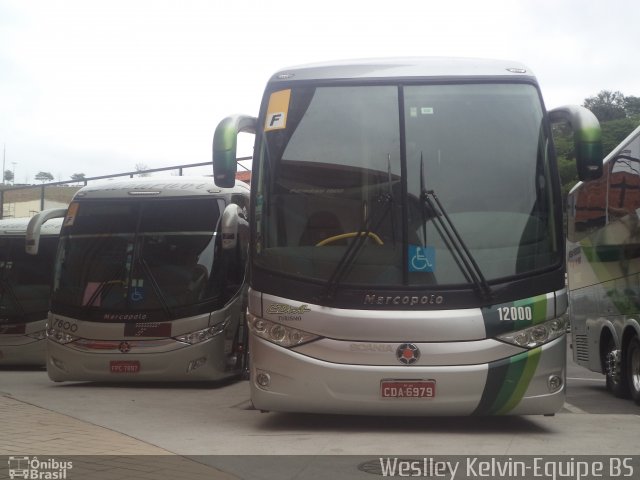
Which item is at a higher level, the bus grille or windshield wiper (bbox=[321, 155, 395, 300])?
windshield wiper (bbox=[321, 155, 395, 300])

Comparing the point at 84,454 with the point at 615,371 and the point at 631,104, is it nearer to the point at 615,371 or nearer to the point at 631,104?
the point at 615,371

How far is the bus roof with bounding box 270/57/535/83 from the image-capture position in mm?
9875

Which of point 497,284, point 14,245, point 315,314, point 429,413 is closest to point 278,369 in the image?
point 315,314

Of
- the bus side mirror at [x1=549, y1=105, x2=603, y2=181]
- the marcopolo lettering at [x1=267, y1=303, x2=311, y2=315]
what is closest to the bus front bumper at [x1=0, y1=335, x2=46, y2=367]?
the marcopolo lettering at [x1=267, y1=303, x2=311, y2=315]

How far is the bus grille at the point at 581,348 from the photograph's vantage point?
54.0ft

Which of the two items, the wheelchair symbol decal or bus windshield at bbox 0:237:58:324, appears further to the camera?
bus windshield at bbox 0:237:58:324

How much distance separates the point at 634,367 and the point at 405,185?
5.95m

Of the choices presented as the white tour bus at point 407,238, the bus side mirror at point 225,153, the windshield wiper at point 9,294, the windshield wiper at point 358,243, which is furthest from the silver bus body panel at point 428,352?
the windshield wiper at point 9,294

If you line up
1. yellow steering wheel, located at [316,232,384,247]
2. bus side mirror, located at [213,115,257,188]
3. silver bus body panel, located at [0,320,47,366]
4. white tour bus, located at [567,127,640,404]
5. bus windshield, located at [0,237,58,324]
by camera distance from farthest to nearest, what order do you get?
bus windshield, located at [0,237,58,324] → silver bus body panel, located at [0,320,47,366] → white tour bus, located at [567,127,640,404] → bus side mirror, located at [213,115,257,188] → yellow steering wheel, located at [316,232,384,247]

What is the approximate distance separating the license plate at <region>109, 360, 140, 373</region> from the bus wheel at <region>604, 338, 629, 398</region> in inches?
272

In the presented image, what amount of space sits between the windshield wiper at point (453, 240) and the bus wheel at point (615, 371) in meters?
5.70

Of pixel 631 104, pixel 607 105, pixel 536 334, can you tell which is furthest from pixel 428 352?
pixel 607 105

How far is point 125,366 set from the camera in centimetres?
1399

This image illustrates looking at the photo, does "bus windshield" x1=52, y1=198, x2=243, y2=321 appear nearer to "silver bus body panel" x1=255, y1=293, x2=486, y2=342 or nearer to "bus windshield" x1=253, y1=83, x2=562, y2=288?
"bus windshield" x1=253, y1=83, x2=562, y2=288
